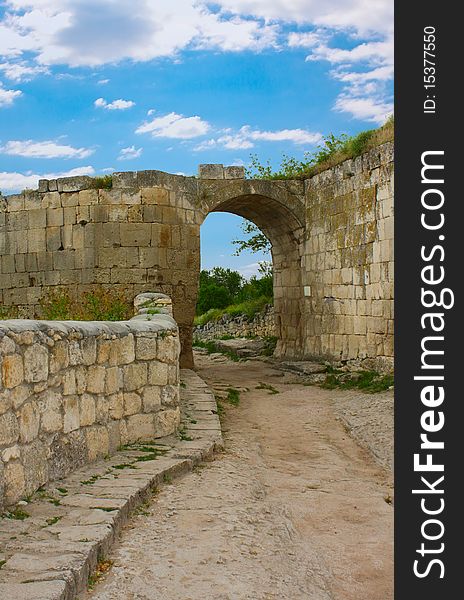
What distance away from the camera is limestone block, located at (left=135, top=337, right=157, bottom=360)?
6391 millimetres

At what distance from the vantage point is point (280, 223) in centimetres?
1553

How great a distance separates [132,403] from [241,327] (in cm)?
1659

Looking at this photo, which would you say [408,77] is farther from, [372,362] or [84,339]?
[372,362]

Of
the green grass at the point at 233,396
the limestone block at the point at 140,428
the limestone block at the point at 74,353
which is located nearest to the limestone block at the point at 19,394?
the limestone block at the point at 74,353

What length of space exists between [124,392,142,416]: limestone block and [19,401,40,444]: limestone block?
5.03 feet

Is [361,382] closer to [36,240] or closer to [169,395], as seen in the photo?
[169,395]

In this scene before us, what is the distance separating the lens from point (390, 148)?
11.5m

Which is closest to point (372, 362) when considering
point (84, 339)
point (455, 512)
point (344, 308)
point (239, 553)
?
point (344, 308)

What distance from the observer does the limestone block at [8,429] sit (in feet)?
13.8

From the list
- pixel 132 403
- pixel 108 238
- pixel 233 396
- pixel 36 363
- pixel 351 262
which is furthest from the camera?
pixel 108 238

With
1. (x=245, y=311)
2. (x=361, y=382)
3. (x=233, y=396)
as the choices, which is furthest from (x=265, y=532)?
(x=245, y=311)

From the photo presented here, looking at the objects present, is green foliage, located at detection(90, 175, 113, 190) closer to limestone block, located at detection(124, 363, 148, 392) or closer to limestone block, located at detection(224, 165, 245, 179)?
limestone block, located at detection(224, 165, 245, 179)

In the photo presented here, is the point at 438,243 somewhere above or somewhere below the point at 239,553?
above

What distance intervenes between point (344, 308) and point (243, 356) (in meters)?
5.07
